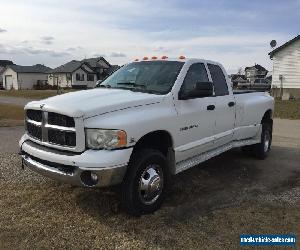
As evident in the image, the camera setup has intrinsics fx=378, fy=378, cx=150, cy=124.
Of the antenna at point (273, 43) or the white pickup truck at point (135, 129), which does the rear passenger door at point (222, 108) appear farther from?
the antenna at point (273, 43)

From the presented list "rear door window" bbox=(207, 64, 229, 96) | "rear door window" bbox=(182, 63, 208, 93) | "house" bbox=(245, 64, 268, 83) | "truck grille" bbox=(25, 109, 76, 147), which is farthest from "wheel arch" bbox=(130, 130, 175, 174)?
"house" bbox=(245, 64, 268, 83)

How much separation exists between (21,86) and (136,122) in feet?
248

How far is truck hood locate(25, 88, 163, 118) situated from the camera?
Result: 14.1 feet

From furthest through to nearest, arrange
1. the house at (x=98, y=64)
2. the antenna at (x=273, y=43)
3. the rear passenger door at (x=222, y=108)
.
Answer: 1. the house at (x=98, y=64)
2. the antenna at (x=273, y=43)
3. the rear passenger door at (x=222, y=108)

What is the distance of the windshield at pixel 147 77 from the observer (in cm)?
531

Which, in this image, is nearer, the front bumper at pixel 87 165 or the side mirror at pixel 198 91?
the front bumper at pixel 87 165

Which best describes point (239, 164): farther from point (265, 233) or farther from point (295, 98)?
point (295, 98)

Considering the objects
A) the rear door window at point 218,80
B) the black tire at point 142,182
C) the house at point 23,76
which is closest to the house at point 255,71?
the house at point 23,76

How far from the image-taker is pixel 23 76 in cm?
7569

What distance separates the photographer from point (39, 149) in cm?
470

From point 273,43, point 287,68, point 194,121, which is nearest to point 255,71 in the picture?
point 273,43

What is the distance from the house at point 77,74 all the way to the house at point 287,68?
4265cm

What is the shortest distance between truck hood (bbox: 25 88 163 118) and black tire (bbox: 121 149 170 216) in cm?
62

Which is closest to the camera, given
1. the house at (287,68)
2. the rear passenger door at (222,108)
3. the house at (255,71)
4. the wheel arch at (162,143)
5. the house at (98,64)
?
the wheel arch at (162,143)
